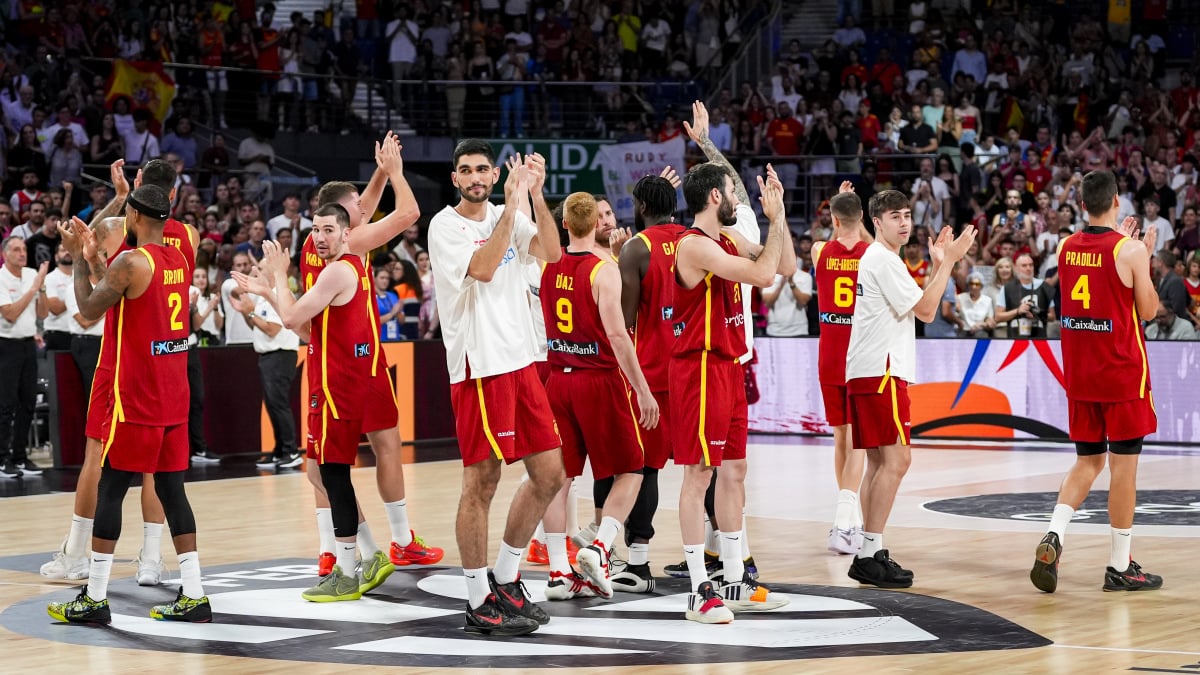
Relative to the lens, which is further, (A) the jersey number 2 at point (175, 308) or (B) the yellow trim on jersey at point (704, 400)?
(A) the jersey number 2 at point (175, 308)

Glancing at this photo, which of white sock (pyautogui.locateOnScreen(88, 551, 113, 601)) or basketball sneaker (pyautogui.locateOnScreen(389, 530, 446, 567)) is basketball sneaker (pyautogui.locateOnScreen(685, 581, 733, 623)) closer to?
basketball sneaker (pyautogui.locateOnScreen(389, 530, 446, 567))

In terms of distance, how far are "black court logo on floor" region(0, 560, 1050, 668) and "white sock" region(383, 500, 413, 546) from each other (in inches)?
23.5

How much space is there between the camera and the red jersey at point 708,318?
26.2 ft

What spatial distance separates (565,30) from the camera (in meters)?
26.3

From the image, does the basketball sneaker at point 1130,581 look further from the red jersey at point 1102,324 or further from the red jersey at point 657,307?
the red jersey at point 657,307

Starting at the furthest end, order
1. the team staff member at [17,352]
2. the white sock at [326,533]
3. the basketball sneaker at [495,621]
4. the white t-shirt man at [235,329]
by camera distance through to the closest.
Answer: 1. the white t-shirt man at [235,329]
2. the team staff member at [17,352]
3. the white sock at [326,533]
4. the basketball sneaker at [495,621]

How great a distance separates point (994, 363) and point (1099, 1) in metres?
10.7

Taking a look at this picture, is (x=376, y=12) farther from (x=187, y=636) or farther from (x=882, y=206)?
(x=187, y=636)

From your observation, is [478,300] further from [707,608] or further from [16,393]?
[16,393]

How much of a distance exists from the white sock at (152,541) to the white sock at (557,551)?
2140 millimetres

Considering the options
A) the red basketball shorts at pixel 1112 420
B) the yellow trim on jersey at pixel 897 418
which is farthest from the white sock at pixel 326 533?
the red basketball shorts at pixel 1112 420

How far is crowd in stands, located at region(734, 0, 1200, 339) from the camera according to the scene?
18219 mm

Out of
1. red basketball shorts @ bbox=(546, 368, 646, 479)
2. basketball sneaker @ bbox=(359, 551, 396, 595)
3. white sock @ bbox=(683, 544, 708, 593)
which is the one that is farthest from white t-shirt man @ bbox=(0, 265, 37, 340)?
white sock @ bbox=(683, 544, 708, 593)

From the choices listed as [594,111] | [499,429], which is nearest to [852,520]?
[499,429]
